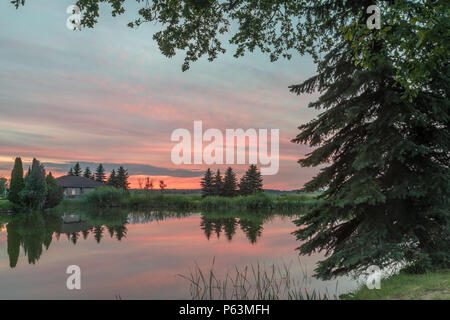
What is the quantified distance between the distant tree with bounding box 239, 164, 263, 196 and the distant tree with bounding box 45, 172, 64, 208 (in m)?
30.9

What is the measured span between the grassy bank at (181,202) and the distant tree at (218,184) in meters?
16.1

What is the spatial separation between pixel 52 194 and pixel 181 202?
710 inches

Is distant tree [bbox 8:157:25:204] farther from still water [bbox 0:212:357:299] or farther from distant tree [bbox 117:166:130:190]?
distant tree [bbox 117:166:130:190]

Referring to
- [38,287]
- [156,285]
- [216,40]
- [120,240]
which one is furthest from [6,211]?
[216,40]

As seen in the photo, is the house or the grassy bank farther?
the house

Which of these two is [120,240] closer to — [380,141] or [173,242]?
[173,242]

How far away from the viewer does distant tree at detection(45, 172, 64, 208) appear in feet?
134

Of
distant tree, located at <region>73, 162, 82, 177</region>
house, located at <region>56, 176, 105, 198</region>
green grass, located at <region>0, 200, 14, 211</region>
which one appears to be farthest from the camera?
distant tree, located at <region>73, 162, 82, 177</region>

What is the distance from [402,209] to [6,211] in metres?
44.5

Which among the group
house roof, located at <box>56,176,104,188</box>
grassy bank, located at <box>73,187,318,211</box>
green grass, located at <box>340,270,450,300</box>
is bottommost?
grassy bank, located at <box>73,187,318,211</box>

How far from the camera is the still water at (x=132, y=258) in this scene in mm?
9328

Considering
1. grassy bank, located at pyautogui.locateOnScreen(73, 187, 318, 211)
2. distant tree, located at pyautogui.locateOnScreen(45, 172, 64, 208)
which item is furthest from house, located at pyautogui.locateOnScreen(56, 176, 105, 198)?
grassy bank, located at pyautogui.locateOnScreen(73, 187, 318, 211)

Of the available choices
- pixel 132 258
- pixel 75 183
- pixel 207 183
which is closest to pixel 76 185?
pixel 75 183

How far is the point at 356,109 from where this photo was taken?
21.0ft
